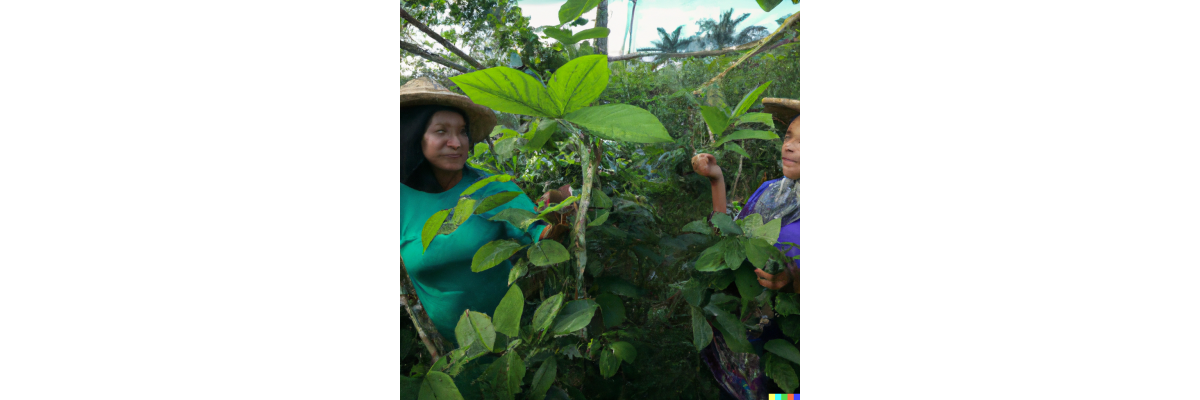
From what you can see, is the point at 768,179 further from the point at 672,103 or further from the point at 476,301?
the point at 476,301

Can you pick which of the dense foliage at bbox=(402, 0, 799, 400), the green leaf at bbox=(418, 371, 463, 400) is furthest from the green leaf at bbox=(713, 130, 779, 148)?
the green leaf at bbox=(418, 371, 463, 400)

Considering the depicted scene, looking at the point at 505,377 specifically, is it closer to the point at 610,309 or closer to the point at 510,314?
the point at 510,314

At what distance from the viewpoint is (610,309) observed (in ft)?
3.25

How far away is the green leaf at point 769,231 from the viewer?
3.00 feet

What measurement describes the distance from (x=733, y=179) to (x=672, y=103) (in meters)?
0.17

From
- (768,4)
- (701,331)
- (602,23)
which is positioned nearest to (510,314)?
(701,331)

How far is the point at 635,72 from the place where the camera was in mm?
1017

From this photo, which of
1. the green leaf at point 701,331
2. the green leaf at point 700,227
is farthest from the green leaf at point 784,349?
the green leaf at point 700,227

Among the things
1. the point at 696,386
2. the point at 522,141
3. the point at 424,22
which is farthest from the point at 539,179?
the point at 696,386

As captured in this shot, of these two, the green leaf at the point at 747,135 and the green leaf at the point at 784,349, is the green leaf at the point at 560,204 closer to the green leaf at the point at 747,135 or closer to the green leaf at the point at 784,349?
the green leaf at the point at 747,135

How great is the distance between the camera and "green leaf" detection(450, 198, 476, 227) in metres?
0.94

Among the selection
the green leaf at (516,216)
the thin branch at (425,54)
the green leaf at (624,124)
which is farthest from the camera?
the thin branch at (425,54)

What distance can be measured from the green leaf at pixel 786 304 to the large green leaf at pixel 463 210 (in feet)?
1.71

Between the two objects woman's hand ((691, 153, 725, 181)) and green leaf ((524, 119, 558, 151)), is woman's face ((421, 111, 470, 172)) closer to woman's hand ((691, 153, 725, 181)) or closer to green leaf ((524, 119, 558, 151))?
green leaf ((524, 119, 558, 151))
